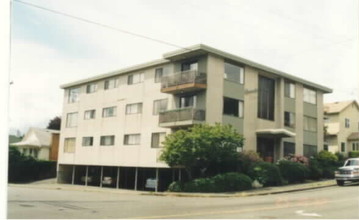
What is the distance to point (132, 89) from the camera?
119 ft

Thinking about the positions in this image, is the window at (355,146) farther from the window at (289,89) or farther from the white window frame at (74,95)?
the white window frame at (74,95)

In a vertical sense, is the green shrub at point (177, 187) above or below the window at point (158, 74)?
below

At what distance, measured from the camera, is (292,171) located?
98.2 ft

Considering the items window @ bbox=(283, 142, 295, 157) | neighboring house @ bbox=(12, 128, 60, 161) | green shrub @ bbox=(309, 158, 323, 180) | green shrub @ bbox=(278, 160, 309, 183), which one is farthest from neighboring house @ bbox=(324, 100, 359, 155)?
neighboring house @ bbox=(12, 128, 60, 161)

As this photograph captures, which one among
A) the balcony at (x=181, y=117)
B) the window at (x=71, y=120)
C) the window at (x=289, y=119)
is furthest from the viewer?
the window at (x=71, y=120)

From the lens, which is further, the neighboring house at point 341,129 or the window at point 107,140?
the neighboring house at point 341,129

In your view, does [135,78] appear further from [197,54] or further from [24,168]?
[24,168]

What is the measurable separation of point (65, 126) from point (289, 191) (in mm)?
27592

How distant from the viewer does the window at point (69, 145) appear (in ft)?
141

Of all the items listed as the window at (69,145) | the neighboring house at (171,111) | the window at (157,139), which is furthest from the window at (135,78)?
the window at (69,145)

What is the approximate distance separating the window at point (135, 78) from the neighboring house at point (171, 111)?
3.4 inches

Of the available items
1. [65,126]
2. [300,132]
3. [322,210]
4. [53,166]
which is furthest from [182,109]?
[53,166]

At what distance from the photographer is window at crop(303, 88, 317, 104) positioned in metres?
39.3

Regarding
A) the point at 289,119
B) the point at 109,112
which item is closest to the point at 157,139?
the point at 109,112
